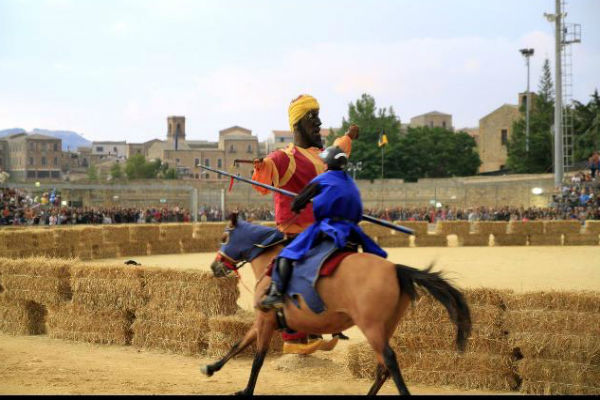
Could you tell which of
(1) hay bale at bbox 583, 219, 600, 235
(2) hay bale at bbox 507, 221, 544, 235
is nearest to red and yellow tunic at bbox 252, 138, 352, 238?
(2) hay bale at bbox 507, 221, 544, 235

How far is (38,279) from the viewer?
1329 cm

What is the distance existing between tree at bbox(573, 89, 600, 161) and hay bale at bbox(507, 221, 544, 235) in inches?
1152

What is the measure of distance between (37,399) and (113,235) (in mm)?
25555

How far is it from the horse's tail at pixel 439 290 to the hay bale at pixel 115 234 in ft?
84.0

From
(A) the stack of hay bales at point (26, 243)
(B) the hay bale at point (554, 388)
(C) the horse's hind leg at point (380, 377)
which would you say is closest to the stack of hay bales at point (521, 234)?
(A) the stack of hay bales at point (26, 243)

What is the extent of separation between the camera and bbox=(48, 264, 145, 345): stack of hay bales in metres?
12.3

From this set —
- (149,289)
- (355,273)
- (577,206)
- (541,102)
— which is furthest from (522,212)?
(541,102)

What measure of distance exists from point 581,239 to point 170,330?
29553mm

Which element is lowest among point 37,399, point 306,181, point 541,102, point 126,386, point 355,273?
point 126,386

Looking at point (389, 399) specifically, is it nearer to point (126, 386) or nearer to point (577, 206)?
point (126, 386)

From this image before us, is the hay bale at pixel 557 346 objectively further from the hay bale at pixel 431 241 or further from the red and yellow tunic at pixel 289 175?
the hay bale at pixel 431 241

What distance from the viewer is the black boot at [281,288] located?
7.78 m

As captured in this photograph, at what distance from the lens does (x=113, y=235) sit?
103 feet

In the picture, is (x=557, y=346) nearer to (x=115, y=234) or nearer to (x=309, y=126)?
(x=309, y=126)
